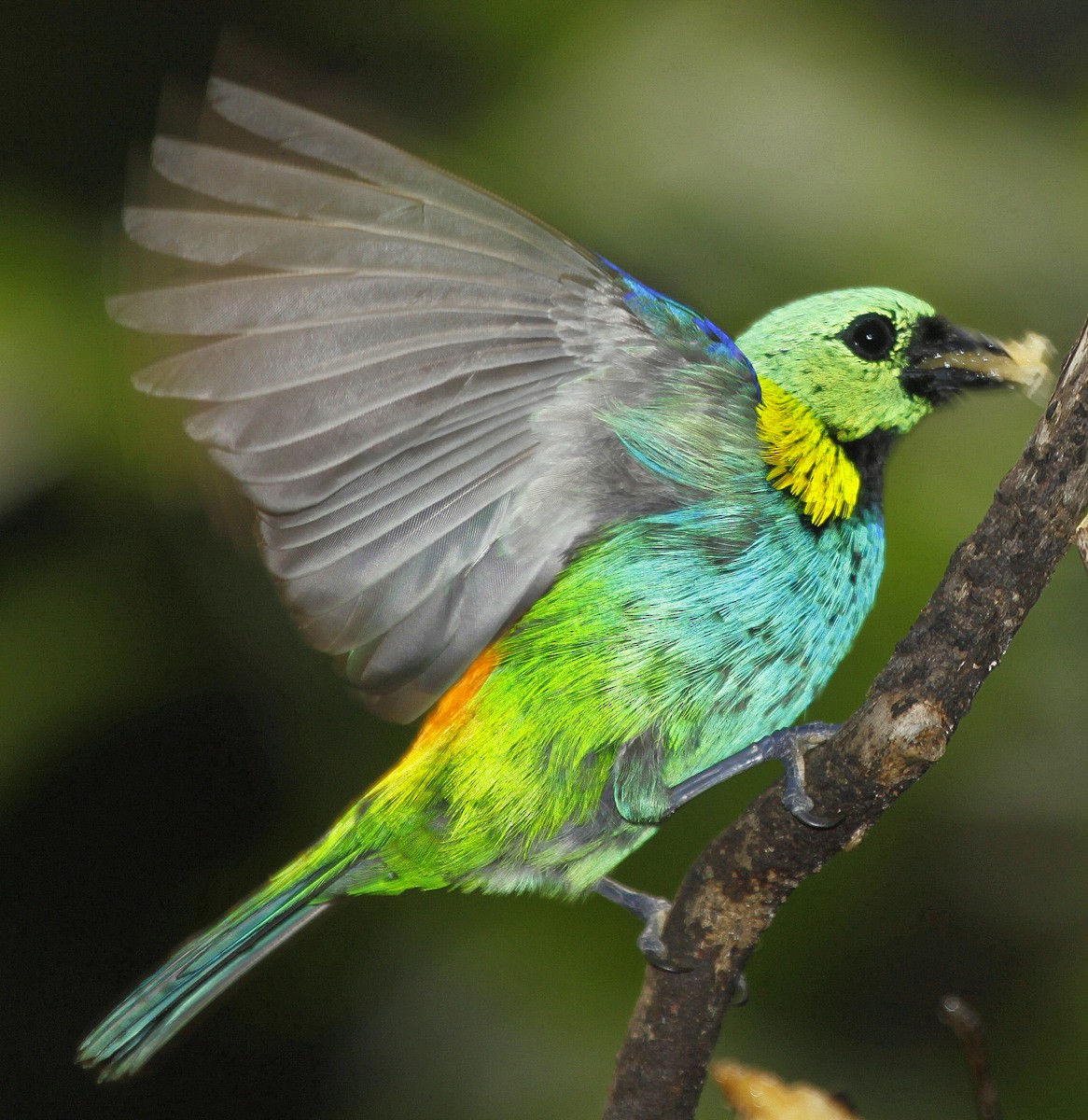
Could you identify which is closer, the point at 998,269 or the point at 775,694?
the point at 775,694

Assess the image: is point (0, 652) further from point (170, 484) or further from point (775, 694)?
point (775, 694)

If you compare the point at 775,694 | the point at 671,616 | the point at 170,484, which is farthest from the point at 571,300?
the point at 170,484

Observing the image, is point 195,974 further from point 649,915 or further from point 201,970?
point 649,915

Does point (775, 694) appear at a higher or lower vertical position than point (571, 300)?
lower

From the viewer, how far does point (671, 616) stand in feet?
9.19

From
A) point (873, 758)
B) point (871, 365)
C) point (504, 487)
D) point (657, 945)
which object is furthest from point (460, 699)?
point (871, 365)

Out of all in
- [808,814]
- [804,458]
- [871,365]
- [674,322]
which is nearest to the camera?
[808,814]

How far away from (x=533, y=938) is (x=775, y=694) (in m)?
1.40

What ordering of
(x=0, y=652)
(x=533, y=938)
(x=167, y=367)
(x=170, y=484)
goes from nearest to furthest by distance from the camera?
(x=167, y=367) → (x=170, y=484) → (x=0, y=652) → (x=533, y=938)

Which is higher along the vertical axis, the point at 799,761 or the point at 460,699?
the point at 799,761

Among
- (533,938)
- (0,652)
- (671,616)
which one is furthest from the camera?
(533,938)

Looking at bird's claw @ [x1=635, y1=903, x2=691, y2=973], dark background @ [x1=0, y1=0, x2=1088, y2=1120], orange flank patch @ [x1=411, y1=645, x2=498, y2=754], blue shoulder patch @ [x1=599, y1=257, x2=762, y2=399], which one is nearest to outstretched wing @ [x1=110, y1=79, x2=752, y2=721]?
blue shoulder patch @ [x1=599, y1=257, x2=762, y2=399]

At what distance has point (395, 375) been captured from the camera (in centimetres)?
251

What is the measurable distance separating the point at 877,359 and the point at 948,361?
0.17 meters
